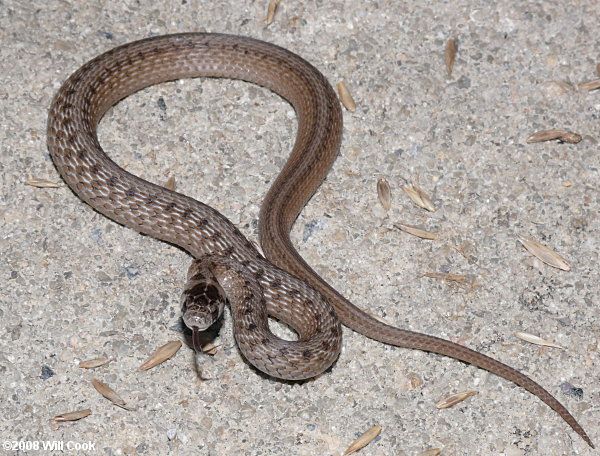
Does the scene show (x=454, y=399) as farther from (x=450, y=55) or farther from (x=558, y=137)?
(x=450, y=55)

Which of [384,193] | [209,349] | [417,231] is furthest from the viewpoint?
[384,193]

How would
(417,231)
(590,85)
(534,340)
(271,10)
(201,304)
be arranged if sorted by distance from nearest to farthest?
1. (201,304)
2. (534,340)
3. (417,231)
4. (590,85)
5. (271,10)

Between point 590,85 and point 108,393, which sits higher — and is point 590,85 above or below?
above

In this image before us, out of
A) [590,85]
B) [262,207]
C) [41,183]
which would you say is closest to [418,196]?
[262,207]

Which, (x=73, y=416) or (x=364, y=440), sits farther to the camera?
(x=364, y=440)

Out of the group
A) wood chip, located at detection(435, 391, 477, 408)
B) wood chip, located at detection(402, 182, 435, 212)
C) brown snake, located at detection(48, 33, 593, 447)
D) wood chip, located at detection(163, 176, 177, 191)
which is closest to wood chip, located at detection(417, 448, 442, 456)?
wood chip, located at detection(435, 391, 477, 408)

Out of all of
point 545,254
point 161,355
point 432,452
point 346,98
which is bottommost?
point 432,452

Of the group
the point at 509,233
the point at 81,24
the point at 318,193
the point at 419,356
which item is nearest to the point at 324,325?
the point at 419,356
